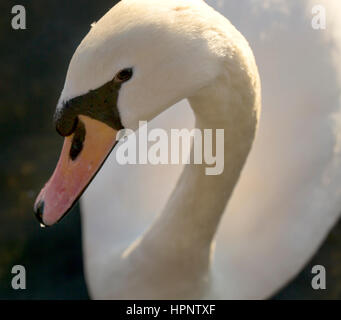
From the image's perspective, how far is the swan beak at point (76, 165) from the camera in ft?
6.40

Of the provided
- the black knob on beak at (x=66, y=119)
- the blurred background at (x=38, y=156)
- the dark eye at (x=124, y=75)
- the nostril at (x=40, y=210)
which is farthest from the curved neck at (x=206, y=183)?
the blurred background at (x=38, y=156)

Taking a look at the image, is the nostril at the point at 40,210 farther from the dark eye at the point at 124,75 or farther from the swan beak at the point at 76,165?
the dark eye at the point at 124,75

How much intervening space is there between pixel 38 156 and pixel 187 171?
1.49m

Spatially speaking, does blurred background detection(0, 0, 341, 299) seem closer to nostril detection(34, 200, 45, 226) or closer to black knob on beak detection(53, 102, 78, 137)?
nostril detection(34, 200, 45, 226)

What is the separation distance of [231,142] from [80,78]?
1.68ft

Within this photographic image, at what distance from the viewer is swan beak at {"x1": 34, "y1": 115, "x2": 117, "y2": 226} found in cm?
195

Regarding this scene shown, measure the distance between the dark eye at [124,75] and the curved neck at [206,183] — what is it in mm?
202

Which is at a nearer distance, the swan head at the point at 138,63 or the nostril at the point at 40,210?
the swan head at the point at 138,63

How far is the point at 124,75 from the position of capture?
1.80 metres

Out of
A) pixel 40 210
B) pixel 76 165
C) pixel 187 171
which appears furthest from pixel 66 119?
pixel 187 171

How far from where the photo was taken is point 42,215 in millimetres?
2090

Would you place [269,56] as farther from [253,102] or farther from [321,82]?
[253,102]

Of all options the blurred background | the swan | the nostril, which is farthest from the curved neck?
the blurred background

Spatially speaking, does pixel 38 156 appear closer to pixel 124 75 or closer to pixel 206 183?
pixel 206 183
